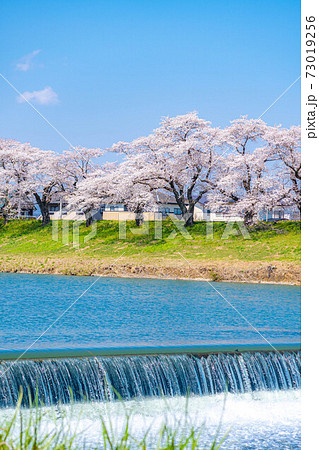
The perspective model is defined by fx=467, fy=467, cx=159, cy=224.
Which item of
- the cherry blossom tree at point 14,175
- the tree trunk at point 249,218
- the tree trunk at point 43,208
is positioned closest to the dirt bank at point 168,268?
the tree trunk at point 249,218

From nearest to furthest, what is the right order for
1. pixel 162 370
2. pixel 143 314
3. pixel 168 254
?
pixel 162 370 < pixel 143 314 < pixel 168 254

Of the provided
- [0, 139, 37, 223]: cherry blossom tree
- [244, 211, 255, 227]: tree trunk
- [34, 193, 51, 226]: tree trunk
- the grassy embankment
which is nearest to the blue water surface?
the grassy embankment

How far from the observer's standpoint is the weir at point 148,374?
756 centimetres

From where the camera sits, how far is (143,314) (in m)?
14.2

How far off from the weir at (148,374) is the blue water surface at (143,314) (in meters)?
1.69

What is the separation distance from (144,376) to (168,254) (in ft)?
71.7

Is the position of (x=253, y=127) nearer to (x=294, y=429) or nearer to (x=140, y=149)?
(x=140, y=149)

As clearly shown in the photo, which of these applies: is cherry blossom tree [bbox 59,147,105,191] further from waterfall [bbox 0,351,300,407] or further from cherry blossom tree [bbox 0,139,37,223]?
waterfall [bbox 0,351,300,407]

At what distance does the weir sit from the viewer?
7562 mm

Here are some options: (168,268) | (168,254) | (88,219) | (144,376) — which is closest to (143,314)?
(144,376)

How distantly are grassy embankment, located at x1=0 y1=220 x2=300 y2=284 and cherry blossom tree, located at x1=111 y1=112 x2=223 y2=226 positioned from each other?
306cm

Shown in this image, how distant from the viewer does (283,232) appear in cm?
3150

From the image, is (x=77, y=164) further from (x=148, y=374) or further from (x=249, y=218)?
(x=148, y=374)

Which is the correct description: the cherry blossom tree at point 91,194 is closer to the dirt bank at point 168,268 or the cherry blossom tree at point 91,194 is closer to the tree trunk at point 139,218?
the tree trunk at point 139,218
